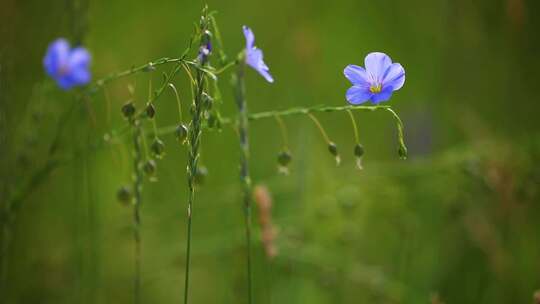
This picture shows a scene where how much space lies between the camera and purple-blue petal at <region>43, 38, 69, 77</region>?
1822 mm

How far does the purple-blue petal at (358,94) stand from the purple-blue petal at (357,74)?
0.05ft

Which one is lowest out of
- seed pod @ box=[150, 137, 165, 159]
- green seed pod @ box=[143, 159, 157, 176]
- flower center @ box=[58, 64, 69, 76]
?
green seed pod @ box=[143, 159, 157, 176]

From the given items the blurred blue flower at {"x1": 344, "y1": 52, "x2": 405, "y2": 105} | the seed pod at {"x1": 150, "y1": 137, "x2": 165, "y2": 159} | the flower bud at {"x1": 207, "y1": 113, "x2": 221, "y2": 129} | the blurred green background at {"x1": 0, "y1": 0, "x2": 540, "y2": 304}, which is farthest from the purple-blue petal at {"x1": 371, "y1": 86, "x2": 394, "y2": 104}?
the blurred green background at {"x1": 0, "y1": 0, "x2": 540, "y2": 304}

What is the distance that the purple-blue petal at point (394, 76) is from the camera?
140 centimetres

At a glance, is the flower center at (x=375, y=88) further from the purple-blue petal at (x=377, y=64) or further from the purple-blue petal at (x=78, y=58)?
the purple-blue petal at (x=78, y=58)

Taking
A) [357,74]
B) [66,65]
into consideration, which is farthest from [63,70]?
[357,74]

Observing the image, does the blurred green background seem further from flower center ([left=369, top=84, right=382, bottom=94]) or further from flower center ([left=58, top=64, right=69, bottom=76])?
flower center ([left=369, top=84, right=382, bottom=94])

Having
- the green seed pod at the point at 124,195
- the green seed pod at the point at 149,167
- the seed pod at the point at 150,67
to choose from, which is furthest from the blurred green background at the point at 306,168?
the seed pod at the point at 150,67

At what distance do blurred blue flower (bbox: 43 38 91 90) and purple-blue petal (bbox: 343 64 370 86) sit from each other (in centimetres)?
87

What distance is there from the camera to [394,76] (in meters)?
1.42

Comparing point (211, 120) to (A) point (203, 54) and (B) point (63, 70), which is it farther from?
(B) point (63, 70)

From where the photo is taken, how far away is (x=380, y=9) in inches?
169

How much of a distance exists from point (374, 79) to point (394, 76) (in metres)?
0.05

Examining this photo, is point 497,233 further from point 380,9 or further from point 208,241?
point 380,9
